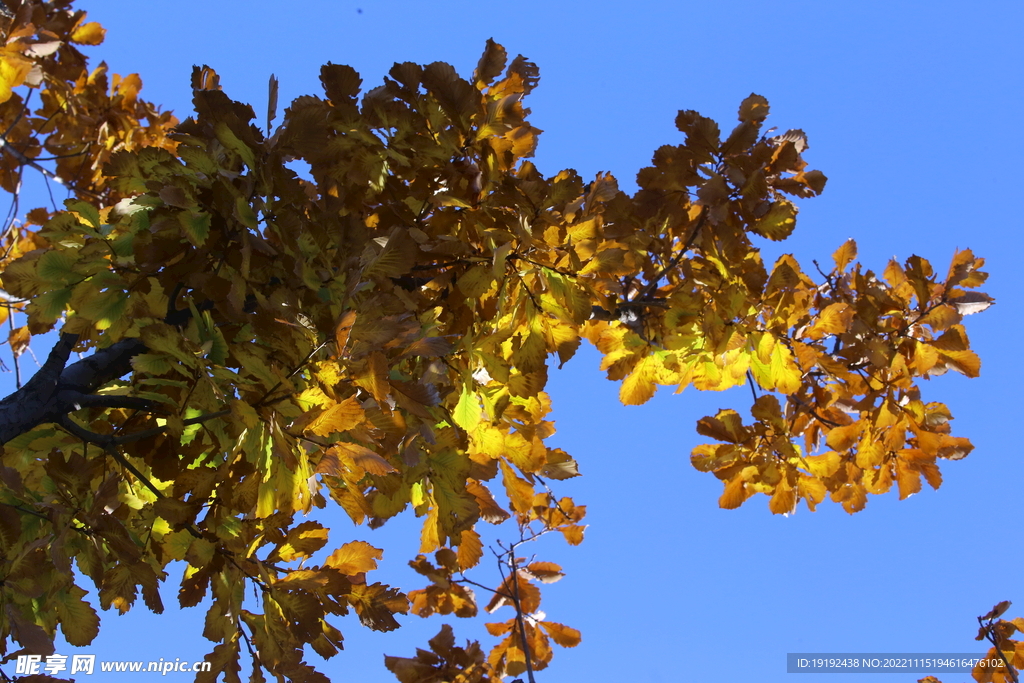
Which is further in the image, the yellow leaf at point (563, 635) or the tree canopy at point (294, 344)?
the yellow leaf at point (563, 635)

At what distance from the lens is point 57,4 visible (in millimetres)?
3480

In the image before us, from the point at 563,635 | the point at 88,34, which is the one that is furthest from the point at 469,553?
the point at 88,34

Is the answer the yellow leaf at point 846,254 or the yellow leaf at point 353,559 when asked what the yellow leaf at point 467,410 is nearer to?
the yellow leaf at point 353,559

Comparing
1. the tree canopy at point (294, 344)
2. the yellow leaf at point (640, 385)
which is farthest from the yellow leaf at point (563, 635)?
the yellow leaf at point (640, 385)

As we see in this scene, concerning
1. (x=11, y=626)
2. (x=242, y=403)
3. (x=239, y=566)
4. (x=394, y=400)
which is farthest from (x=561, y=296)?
(x=11, y=626)

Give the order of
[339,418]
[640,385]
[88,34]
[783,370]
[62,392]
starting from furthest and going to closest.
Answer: [88,34] < [640,385] < [783,370] < [62,392] < [339,418]

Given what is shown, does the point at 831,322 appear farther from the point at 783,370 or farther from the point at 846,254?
the point at 846,254

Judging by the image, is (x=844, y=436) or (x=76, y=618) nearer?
(x=76, y=618)

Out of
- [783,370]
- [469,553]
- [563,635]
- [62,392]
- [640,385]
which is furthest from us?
[563,635]

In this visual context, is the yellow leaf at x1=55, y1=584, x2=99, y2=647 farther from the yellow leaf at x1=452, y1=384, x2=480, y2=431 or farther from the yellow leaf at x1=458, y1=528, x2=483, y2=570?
the yellow leaf at x1=452, y1=384, x2=480, y2=431

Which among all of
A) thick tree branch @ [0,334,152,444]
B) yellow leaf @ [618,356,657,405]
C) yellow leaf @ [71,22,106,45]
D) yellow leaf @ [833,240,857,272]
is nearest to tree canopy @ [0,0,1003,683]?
thick tree branch @ [0,334,152,444]

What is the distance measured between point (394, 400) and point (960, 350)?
78.0 inches

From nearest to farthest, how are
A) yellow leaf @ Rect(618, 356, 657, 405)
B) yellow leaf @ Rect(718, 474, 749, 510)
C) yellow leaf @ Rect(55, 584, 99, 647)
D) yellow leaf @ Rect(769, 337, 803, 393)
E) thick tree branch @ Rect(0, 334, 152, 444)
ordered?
thick tree branch @ Rect(0, 334, 152, 444) < yellow leaf @ Rect(55, 584, 99, 647) < yellow leaf @ Rect(769, 337, 803, 393) < yellow leaf @ Rect(718, 474, 749, 510) < yellow leaf @ Rect(618, 356, 657, 405)

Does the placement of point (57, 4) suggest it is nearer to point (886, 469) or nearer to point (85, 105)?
point (85, 105)
